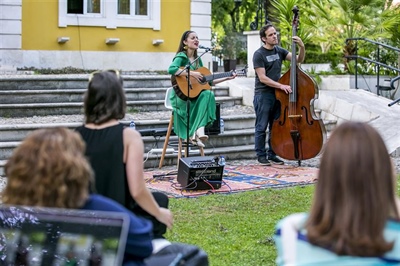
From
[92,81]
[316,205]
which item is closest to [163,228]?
[92,81]

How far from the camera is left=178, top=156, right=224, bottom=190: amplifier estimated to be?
27.7 ft

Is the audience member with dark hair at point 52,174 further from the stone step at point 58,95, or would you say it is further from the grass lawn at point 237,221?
the stone step at point 58,95

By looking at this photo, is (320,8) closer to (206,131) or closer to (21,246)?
(206,131)

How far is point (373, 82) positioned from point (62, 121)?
18.5 ft

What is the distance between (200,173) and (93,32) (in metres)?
8.04

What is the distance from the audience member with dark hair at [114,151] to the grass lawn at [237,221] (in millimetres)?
1729

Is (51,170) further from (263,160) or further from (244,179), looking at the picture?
(263,160)

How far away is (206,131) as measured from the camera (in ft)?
33.1

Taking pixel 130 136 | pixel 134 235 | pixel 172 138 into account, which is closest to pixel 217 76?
pixel 172 138

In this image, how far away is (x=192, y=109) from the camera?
9531mm

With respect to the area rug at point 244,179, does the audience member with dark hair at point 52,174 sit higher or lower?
higher

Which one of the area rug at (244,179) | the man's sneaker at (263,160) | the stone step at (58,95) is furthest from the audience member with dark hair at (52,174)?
the stone step at (58,95)

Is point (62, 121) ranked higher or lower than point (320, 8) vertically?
lower

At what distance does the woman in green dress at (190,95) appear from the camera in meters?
9.36
